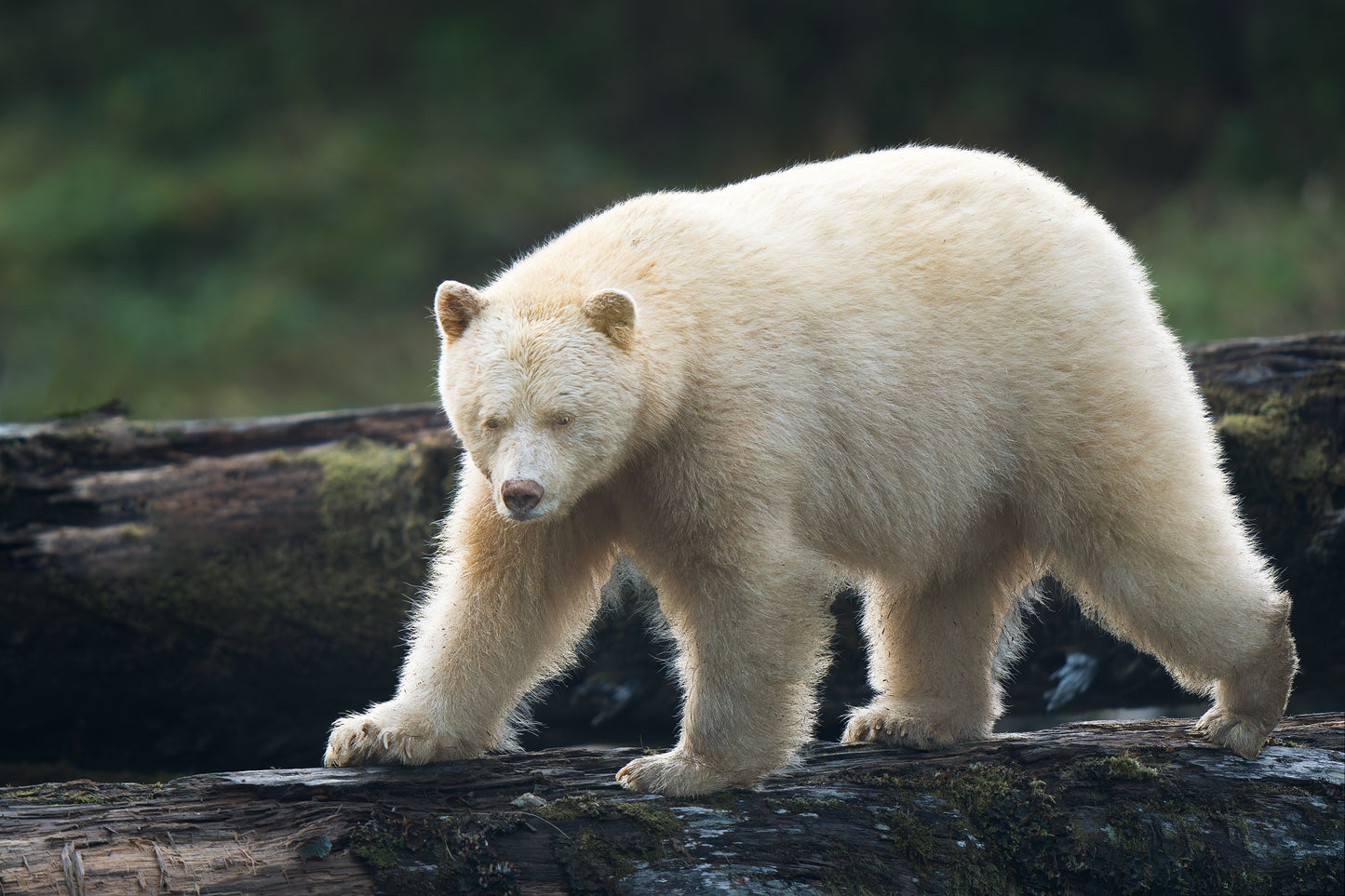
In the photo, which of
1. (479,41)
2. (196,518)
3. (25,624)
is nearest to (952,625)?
(196,518)

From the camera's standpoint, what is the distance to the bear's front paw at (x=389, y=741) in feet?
14.9

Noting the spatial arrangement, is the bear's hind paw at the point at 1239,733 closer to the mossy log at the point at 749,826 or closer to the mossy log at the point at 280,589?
the mossy log at the point at 749,826

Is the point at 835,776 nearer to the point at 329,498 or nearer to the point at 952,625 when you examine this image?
the point at 952,625

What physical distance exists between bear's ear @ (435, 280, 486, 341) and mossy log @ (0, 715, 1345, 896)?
1.72 m

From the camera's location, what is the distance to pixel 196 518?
21.6 ft

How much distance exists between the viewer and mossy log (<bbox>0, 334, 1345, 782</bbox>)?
20.7 ft

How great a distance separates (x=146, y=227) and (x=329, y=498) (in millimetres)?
12924

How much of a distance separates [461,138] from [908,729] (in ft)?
51.7

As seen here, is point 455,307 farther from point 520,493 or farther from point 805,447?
point 805,447

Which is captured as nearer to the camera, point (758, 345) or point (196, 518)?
point (758, 345)

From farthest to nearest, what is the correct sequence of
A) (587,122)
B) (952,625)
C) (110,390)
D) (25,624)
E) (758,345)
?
1. (587,122)
2. (110,390)
3. (25,624)
4. (952,625)
5. (758,345)

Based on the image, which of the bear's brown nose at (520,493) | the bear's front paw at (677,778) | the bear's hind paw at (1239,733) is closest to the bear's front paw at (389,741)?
the bear's front paw at (677,778)

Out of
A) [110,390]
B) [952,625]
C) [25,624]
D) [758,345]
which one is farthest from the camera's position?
[110,390]

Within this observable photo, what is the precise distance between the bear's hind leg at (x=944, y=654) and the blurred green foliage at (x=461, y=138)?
9017 mm
